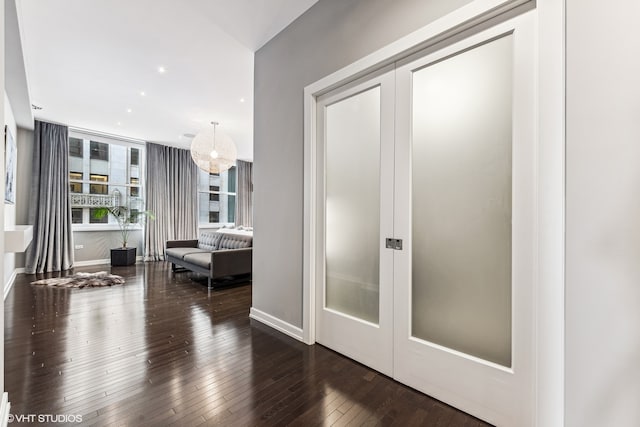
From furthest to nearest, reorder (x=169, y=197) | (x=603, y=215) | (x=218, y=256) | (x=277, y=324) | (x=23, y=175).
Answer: (x=169, y=197) < (x=23, y=175) < (x=218, y=256) < (x=277, y=324) < (x=603, y=215)

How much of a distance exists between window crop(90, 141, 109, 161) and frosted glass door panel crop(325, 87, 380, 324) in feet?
21.8

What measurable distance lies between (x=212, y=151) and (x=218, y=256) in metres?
1.82

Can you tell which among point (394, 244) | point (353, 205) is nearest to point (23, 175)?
point (353, 205)

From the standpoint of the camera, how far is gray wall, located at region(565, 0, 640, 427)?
1127 millimetres

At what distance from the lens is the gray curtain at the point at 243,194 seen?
9.07 metres

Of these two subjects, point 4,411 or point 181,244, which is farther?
point 181,244

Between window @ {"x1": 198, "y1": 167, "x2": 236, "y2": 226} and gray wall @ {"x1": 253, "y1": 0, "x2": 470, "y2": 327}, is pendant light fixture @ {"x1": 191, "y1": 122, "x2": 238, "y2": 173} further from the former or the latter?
window @ {"x1": 198, "y1": 167, "x2": 236, "y2": 226}

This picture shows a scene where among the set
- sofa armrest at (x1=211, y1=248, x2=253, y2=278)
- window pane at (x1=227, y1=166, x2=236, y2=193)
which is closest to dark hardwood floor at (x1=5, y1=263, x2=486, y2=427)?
A: sofa armrest at (x1=211, y1=248, x2=253, y2=278)

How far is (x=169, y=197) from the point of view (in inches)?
288

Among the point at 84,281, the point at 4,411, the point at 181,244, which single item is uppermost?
the point at 181,244

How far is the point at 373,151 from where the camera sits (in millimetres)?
2119

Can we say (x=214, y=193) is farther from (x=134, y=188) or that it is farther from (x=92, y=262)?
(x=92, y=262)

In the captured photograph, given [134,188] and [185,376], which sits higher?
[134,188]

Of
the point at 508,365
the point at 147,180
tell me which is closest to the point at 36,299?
the point at 147,180
